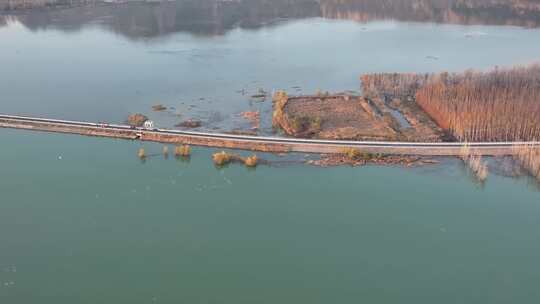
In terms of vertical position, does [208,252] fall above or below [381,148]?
below

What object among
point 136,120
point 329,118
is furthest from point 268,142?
point 136,120

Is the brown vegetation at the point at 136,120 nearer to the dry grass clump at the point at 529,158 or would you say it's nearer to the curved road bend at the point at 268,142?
the curved road bend at the point at 268,142

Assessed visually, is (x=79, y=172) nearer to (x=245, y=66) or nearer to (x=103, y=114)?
(x=103, y=114)

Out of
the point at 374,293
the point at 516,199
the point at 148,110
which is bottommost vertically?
the point at 374,293

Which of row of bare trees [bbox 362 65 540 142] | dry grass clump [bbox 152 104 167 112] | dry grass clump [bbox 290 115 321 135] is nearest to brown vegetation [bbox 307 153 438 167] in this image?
dry grass clump [bbox 290 115 321 135]

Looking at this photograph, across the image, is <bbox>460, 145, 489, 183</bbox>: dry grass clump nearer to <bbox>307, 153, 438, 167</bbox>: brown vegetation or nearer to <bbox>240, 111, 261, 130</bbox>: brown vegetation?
<bbox>307, 153, 438, 167</bbox>: brown vegetation

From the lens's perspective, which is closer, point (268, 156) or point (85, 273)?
point (85, 273)

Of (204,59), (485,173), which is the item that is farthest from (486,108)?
(204,59)
